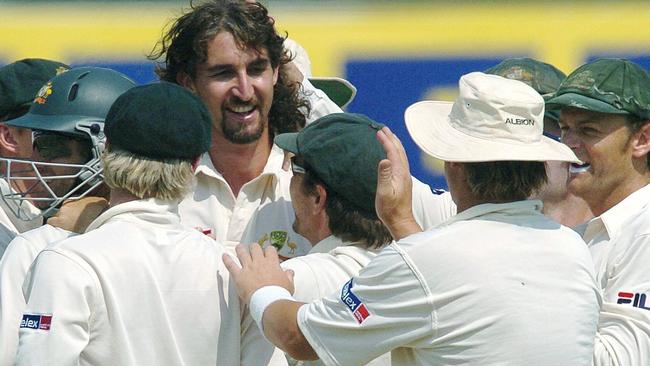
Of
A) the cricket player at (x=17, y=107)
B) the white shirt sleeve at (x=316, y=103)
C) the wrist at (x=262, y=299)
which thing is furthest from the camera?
the white shirt sleeve at (x=316, y=103)

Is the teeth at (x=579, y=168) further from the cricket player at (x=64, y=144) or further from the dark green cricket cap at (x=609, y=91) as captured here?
the cricket player at (x=64, y=144)

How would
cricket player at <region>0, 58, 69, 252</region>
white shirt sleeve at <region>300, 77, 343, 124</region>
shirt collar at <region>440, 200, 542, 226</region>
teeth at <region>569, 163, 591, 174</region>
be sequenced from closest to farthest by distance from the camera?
1. shirt collar at <region>440, 200, 542, 226</region>
2. teeth at <region>569, 163, 591, 174</region>
3. cricket player at <region>0, 58, 69, 252</region>
4. white shirt sleeve at <region>300, 77, 343, 124</region>

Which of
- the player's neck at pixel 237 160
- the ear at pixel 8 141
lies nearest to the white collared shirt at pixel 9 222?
the ear at pixel 8 141

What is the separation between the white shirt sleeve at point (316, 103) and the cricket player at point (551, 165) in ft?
1.79

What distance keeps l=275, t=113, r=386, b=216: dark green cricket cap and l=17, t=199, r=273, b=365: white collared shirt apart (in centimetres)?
37

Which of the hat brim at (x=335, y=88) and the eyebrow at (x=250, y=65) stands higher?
the eyebrow at (x=250, y=65)

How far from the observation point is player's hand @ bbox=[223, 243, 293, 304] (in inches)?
112

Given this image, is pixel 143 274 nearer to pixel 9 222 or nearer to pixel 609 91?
pixel 9 222

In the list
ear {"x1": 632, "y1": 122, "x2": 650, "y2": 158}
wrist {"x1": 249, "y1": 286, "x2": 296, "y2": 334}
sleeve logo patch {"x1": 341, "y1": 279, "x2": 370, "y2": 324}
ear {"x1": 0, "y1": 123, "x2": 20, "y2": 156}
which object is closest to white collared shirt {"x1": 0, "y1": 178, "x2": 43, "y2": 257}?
ear {"x1": 0, "y1": 123, "x2": 20, "y2": 156}

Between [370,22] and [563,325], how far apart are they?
117 inches

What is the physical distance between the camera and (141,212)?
2.86 metres

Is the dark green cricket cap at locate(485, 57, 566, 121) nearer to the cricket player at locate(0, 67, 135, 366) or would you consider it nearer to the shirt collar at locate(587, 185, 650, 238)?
the shirt collar at locate(587, 185, 650, 238)

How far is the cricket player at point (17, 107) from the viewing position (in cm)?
369

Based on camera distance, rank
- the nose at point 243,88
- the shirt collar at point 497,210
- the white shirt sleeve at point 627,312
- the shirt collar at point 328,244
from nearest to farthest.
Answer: the shirt collar at point 497,210
the white shirt sleeve at point 627,312
the shirt collar at point 328,244
the nose at point 243,88
